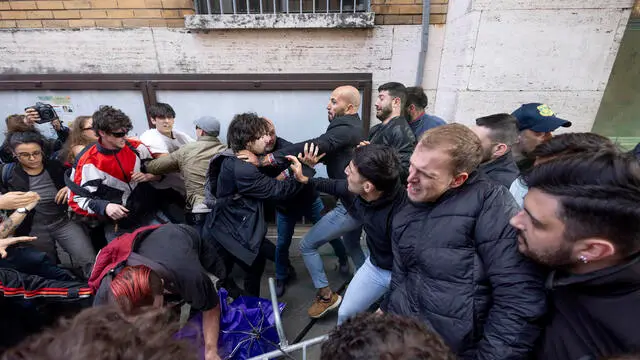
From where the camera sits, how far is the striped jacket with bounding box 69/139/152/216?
258 centimetres

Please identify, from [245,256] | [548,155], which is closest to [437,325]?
[548,155]

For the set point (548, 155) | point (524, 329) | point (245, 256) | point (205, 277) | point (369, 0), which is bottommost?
point (245, 256)

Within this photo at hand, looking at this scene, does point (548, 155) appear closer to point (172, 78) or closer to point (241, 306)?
point (241, 306)

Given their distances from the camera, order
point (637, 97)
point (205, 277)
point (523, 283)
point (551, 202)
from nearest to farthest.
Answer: point (551, 202) < point (523, 283) < point (205, 277) < point (637, 97)

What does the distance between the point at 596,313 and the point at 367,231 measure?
1230mm

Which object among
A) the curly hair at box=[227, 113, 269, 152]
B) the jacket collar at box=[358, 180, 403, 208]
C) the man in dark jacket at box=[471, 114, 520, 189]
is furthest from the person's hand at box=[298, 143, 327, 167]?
the man in dark jacket at box=[471, 114, 520, 189]

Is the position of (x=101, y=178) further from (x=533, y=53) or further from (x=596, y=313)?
(x=533, y=53)

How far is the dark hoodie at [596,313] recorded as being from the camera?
3.00 ft

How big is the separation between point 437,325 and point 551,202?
2.42 feet

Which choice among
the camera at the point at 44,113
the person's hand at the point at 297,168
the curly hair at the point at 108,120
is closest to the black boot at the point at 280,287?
the person's hand at the point at 297,168

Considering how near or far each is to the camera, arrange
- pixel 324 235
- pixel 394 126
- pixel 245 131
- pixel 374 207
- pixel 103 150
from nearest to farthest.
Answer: pixel 374 207 → pixel 245 131 → pixel 103 150 → pixel 324 235 → pixel 394 126

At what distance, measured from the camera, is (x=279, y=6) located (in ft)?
12.5

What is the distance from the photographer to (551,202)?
1049 mm

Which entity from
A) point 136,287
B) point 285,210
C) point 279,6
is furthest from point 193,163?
point 279,6
